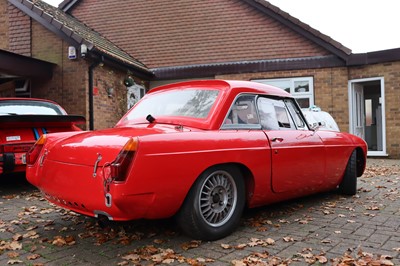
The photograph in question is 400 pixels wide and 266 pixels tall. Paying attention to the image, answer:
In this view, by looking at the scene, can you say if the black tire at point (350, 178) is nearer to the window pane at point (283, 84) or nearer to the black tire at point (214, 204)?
the black tire at point (214, 204)

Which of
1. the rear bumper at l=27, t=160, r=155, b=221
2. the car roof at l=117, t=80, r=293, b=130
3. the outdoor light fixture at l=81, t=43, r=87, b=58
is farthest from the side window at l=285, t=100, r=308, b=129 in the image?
the outdoor light fixture at l=81, t=43, r=87, b=58

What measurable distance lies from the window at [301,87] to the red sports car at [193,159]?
7951 millimetres

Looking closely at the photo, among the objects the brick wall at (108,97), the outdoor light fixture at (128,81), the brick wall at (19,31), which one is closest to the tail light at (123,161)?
the brick wall at (108,97)

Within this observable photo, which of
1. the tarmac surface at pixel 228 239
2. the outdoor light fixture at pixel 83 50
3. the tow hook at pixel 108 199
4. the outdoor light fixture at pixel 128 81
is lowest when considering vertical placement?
the tarmac surface at pixel 228 239

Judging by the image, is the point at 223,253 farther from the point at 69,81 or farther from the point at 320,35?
the point at 320,35

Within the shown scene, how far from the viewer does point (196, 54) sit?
→ 1363 cm

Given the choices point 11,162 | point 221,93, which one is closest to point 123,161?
point 221,93

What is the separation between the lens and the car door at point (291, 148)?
3.90 m

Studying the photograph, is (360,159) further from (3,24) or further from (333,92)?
(3,24)

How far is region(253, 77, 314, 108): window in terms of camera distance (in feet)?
40.4

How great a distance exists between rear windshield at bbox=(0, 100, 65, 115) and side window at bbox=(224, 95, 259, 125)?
12.7 ft

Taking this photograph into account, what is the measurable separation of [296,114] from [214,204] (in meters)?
1.78

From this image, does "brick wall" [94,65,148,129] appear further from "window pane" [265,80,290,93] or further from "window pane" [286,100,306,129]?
"window pane" [286,100,306,129]

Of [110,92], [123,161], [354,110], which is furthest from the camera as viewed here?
[354,110]
